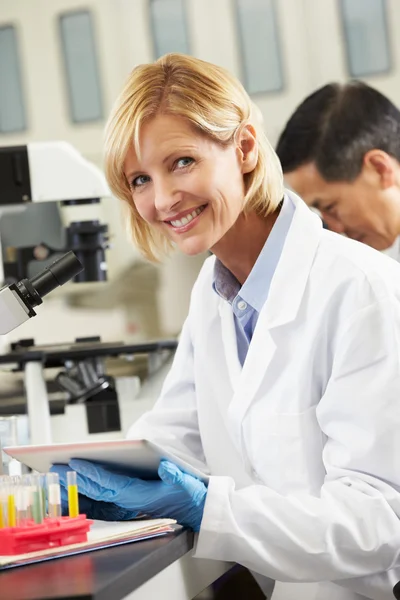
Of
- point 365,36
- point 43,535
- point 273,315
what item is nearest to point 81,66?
point 365,36

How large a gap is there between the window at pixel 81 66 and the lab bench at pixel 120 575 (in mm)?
2165

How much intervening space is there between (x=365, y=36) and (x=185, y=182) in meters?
1.73

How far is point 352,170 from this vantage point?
8.40 feet

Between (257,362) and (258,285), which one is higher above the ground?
(258,285)

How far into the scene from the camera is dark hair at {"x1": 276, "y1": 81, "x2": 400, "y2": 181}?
257cm

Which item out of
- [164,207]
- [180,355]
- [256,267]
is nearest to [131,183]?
[164,207]

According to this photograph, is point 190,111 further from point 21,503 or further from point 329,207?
point 329,207

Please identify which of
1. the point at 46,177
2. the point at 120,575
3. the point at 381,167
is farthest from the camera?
the point at 381,167

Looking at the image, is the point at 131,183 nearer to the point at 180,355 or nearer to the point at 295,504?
the point at 180,355

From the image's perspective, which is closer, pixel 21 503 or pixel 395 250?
pixel 21 503

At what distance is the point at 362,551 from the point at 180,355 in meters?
0.59

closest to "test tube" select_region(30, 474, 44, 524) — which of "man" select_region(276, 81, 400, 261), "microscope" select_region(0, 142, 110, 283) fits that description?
"microscope" select_region(0, 142, 110, 283)

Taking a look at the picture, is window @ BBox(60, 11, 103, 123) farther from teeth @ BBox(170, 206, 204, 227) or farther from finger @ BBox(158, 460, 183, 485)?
finger @ BBox(158, 460, 183, 485)

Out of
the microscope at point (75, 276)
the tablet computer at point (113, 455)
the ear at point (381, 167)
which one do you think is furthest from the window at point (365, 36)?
the tablet computer at point (113, 455)
